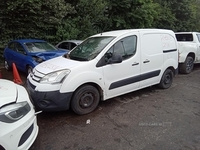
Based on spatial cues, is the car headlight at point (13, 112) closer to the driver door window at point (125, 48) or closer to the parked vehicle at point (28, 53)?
the driver door window at point (125, 48)

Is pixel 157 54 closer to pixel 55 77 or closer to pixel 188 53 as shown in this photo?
pixel 55 77

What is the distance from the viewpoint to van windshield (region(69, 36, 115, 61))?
3.51 meters

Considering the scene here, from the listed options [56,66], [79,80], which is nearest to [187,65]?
[79,80]

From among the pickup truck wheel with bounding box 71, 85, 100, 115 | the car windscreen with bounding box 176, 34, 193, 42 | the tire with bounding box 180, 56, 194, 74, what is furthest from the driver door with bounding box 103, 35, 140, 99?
the car windscreen with bounding box 176, 34, 193, 42

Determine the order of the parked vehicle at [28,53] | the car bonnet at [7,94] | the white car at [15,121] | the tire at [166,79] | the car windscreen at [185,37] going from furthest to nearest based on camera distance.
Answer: the car windscreen at [185,37] → the parked vehicle at [28,53] → the tire at [166,79] → the car bonnet at [7,94] → the white car at [15,121]

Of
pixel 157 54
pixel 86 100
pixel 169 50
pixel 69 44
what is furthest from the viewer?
pixel 69 44

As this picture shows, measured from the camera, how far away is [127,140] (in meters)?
2.61

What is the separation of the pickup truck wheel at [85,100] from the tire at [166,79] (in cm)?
220

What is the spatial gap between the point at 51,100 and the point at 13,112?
1046mm

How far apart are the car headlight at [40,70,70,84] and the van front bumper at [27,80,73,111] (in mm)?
220

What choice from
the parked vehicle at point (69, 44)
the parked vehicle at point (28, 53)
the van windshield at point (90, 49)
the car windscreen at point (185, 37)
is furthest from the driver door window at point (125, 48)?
the car windscreen at point (185, 37)

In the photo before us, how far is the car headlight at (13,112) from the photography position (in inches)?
73.2

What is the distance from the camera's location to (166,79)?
4852mm

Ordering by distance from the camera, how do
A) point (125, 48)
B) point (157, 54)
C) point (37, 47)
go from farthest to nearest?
point (37, 47) < point (157, 54) < point (125, 48)
